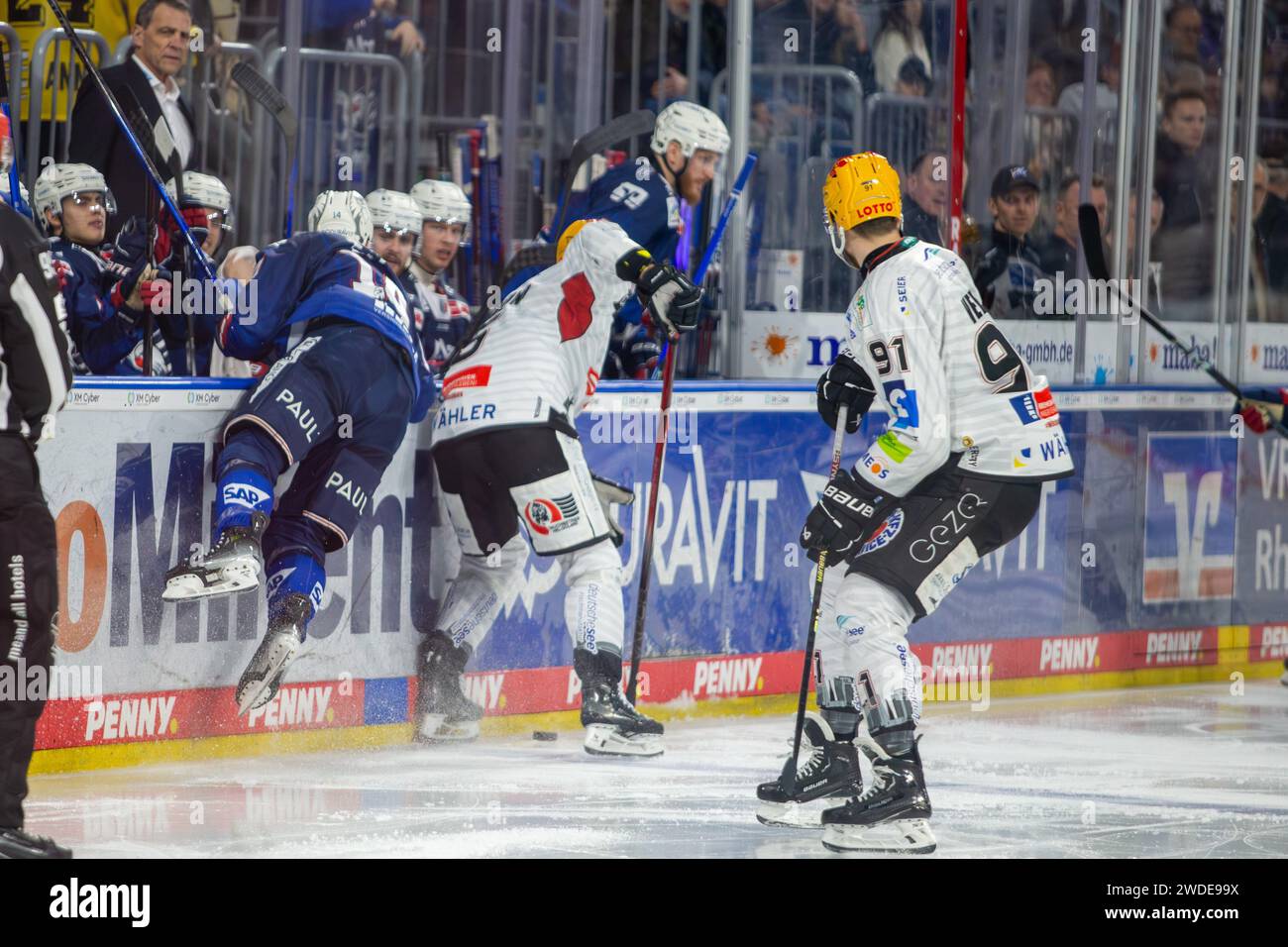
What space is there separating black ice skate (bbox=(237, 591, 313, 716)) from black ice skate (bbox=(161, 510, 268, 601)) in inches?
7.3

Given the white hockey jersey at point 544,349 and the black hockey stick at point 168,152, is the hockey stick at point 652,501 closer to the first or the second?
the white hockey jersey at point 544,349

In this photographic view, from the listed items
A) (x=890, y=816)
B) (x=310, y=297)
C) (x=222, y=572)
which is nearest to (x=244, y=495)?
(x=222, y=572)

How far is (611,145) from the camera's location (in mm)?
8773

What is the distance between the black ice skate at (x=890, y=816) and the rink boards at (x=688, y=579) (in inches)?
83.8

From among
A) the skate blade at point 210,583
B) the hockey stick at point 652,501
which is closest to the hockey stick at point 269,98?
the hockey stick at point 652,501

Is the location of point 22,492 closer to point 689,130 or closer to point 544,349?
point 544,349

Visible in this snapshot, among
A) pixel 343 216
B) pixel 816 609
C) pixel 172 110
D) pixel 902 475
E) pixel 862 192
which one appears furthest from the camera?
pixel 172 110

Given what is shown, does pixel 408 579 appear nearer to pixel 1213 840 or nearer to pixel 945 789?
pixel 945 789

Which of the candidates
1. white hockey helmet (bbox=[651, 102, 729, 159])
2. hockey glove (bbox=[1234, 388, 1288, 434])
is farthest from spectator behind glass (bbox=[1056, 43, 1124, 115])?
white hockey helmet (bbox=[651, 102, 729, 159])

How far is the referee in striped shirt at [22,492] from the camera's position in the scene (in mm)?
5141

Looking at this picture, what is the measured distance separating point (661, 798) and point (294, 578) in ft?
4.34

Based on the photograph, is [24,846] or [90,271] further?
[90,271]

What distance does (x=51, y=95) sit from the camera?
26.4 feet

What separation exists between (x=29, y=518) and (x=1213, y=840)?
328 centimetres
